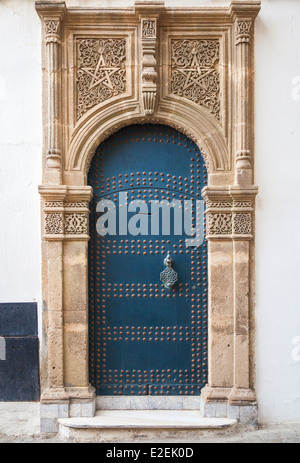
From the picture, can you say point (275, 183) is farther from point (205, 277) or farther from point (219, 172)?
point (205, 277)

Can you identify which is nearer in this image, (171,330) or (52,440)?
(52,440)

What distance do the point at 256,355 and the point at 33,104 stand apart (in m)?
3.27

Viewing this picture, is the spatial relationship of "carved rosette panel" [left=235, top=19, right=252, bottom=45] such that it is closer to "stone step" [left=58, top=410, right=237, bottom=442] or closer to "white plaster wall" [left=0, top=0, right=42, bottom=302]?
"white plaster wall" [left=0, top=0, right=42, bottom=302]

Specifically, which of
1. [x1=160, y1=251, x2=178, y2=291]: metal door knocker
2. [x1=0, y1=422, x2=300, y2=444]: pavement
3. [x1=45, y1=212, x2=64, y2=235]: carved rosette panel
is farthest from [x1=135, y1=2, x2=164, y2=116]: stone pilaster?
[x1=0, y1=422, x2=300, y2=444]: pavement

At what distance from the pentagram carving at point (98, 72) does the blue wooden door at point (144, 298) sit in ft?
1.79

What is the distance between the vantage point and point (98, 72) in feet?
14.3

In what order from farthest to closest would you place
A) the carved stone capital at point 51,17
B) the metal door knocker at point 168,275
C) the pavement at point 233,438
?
the metal door knocker at point 168,275, the carved stone capital at point 51,17, the pavement at point 233,438

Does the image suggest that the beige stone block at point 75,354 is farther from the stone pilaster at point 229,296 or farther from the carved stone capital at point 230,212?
the carved stone capital at point 230,212

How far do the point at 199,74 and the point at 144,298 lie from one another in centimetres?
226

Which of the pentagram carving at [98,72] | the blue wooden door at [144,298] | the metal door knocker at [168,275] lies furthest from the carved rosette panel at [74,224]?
the pentagram carving at [98,72]

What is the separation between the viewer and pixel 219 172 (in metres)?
4.36

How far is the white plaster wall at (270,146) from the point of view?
435 centimetres

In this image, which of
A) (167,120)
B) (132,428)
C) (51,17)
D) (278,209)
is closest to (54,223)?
(167,120)

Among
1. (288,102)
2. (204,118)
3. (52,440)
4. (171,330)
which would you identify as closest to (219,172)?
(204,118)
